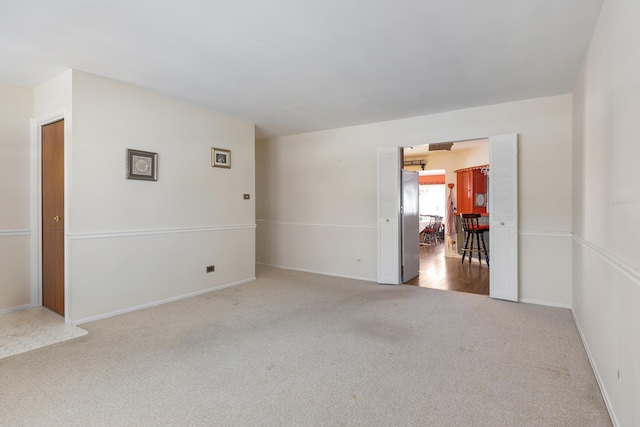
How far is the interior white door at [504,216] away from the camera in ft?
13.3

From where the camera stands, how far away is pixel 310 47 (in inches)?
107

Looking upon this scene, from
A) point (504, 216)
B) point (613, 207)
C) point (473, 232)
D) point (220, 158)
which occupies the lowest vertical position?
point (473, 232)

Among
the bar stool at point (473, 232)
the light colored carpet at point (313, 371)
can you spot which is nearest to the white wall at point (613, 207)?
the light colored carpet at point (313, 371)

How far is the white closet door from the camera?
16.2 feet

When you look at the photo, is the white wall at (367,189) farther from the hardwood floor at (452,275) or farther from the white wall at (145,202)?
the white wall at (145,202)

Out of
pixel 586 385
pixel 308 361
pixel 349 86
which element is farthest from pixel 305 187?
pixel 586 385

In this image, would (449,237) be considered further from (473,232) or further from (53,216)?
(53,216)

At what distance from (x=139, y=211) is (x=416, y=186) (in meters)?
4.24

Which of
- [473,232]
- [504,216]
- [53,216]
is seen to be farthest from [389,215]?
[53,216]

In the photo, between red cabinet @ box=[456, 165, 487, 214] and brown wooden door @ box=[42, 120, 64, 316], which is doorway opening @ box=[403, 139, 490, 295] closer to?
red cabinet @ box=[456, 165, 487, 214]

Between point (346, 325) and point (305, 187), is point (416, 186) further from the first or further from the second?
point (346, 325)

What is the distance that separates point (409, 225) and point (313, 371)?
11.5 ft

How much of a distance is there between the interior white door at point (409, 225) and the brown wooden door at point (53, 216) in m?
4.39

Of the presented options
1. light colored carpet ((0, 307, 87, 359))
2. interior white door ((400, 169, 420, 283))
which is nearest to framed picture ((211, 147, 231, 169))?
light colored carpet ((0, 307, 87, 359))
